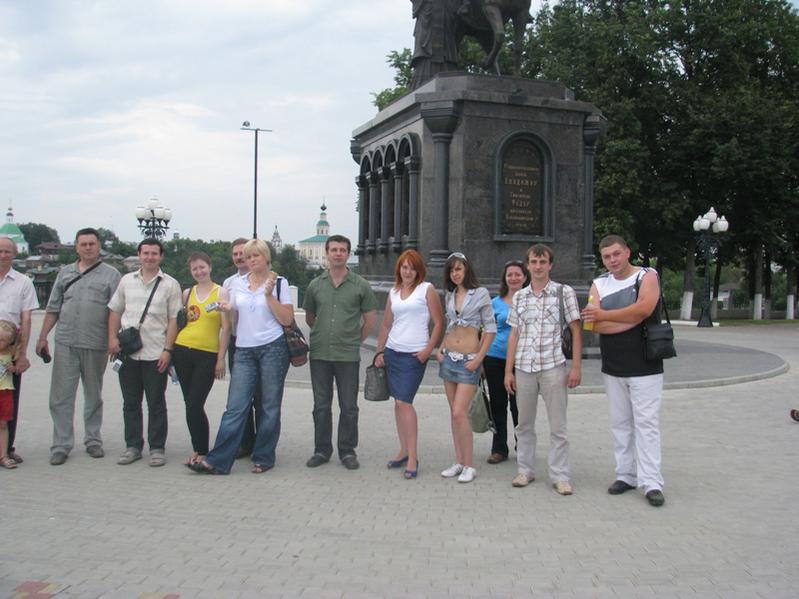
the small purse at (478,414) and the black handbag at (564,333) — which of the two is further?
the small purse at (478,414)

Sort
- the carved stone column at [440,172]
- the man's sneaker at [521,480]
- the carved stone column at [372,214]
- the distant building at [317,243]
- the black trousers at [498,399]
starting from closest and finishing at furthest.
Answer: the man's sneaker at [521,480]
the black trousers at [498,399]
the carved stone column at [440,172]
the carved stone column at [372,214]
the distant building at [317,243]

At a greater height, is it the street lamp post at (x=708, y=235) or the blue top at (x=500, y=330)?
the street lamp post at (x=708, y=235)

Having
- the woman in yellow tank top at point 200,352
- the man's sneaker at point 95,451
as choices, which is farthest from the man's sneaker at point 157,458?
the man's sneaker at point 95,451

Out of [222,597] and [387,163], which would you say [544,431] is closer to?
[222,597]

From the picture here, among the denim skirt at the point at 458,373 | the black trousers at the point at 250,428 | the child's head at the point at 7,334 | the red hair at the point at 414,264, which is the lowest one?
the black trousers at the point at 250,428

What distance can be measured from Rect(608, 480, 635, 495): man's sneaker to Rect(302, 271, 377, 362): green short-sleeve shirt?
2.23 m

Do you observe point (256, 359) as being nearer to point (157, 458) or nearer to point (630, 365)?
point (157, 458)

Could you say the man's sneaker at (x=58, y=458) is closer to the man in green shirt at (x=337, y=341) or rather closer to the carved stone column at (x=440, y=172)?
the man in green shirt at (x=337, y=341)

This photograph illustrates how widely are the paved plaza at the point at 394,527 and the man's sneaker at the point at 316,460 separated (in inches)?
4.0

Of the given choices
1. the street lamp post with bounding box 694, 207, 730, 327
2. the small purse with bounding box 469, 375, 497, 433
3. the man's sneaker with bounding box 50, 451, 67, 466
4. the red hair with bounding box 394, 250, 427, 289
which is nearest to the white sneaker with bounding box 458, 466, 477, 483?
the small purse with bounding box 469, 375, 497, 433

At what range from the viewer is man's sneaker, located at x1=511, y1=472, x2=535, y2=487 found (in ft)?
20.2

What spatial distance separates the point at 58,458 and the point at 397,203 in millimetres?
9162

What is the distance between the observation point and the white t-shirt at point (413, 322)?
648 centimetres

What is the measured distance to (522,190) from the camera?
13.8 meters
